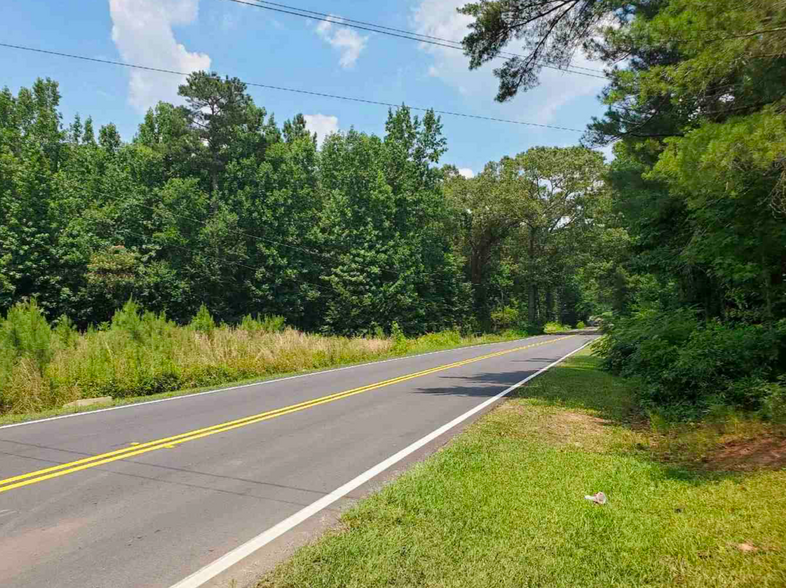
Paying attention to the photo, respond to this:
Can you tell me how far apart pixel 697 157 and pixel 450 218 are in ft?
149

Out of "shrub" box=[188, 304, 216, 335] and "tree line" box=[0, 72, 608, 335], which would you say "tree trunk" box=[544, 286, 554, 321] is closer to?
"tree line" box=[0, 72, 608, 335]

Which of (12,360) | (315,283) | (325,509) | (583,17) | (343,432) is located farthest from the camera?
(315,283)

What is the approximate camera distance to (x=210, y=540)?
14.1 feet

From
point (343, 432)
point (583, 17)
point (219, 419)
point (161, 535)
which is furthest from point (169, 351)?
point (583, 17)

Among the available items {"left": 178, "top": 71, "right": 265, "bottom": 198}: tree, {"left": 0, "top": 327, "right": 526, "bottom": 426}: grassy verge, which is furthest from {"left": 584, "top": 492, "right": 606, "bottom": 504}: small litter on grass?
{"left": 178, "top": 71, "right": 265, "bottom": 198}: tree

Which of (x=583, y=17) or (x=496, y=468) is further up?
(x=583, y=17)

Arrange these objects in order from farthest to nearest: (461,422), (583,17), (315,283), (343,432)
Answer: (315,283) → (583,17) → (461,422) → (343,432)

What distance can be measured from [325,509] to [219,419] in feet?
16.8

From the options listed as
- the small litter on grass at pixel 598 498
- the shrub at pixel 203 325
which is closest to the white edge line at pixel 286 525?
the small litter on grass at pixel 598 498

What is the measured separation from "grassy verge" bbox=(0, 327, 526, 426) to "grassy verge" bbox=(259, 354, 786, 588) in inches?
341

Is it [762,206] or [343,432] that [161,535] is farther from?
[762,206]

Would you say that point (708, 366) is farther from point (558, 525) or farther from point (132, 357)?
point (132, 357)

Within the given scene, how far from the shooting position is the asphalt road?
4020mm

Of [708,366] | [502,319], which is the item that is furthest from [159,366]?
[502,319]
